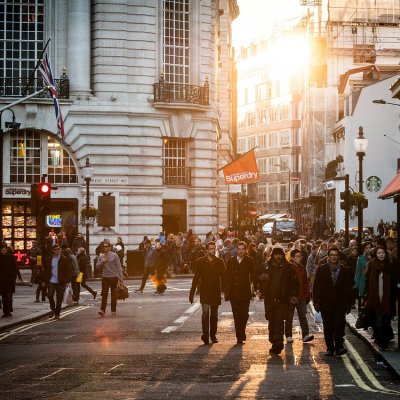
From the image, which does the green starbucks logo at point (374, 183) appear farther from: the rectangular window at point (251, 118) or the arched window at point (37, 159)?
the rectangular window at point (251, 118)

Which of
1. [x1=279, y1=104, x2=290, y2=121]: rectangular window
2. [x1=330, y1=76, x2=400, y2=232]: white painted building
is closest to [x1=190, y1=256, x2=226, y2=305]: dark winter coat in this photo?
[x1=330, y1=76, x2=400, y2=232]: white painted building

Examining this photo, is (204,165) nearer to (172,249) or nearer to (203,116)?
(203,116)

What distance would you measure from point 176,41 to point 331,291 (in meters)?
34.8

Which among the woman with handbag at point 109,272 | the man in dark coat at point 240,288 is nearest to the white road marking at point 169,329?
the man in dark coat at point 240,288

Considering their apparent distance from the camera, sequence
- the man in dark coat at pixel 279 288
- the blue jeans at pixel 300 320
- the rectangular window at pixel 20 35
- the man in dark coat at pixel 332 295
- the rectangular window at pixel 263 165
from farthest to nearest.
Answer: the rectangular window at pixel 263 165
the rectangular window at pixel 20 35
the blue jeans at pixel 300 320
the man in dark coat at pixel 279 288
the man in dark coat at pixel 332 295

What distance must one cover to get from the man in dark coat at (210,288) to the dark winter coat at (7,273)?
7.73 meters

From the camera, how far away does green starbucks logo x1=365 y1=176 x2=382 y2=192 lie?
66.7 m

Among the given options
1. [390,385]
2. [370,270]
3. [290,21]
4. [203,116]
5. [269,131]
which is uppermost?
[290,21]

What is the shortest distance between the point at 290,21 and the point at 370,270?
138202mm

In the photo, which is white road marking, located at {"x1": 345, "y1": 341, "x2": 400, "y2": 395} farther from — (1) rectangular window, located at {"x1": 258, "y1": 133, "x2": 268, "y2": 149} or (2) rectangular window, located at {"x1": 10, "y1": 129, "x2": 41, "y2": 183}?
(1) rectangular window, located at {"x1": 258, "y1": 133, "x2": 268, "y2": 149}

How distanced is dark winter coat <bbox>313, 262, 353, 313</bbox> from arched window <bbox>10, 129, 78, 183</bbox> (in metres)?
32.3

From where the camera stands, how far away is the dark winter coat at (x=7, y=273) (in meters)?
26.7

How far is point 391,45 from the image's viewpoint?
8638 centimetres

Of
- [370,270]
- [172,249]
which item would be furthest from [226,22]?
[370,270]
